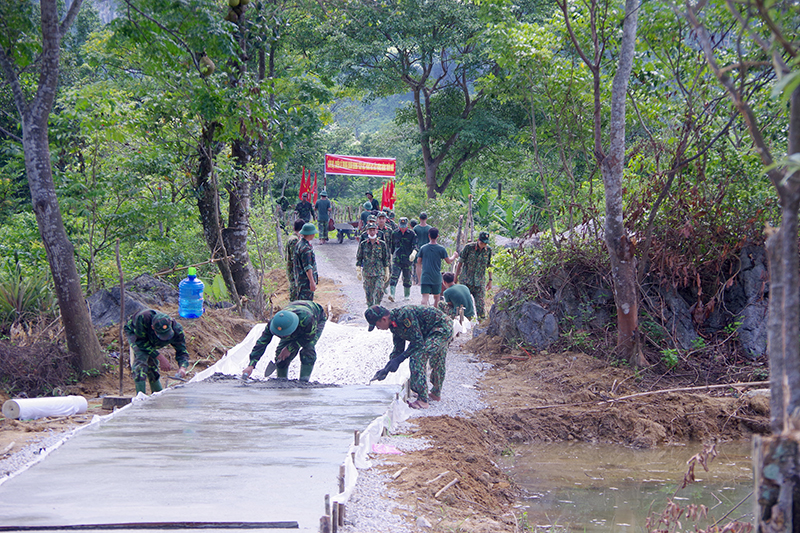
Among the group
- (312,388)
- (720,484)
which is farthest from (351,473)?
(720,484)

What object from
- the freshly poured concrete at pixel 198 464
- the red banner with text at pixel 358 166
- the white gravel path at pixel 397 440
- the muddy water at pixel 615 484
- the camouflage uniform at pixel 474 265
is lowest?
the muddy water at pixel 615 484

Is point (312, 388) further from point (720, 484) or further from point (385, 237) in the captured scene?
point (385, 237)

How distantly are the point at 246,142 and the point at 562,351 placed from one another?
6.42 m

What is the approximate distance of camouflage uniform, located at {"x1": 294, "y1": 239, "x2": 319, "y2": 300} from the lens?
9.64m

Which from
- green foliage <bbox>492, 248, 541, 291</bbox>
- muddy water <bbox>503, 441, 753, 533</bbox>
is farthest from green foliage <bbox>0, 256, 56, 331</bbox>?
green foliage <bbox>492, 248, 541, 291</bbox>

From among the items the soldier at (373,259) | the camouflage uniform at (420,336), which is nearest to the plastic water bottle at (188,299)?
the soldier at (373,259)

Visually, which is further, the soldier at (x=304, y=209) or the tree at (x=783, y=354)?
the soldier at (x=304, y=209)

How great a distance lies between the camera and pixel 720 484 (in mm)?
6332

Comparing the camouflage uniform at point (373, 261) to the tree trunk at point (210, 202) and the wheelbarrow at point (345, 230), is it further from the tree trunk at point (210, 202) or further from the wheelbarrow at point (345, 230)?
the wheelbarrow at point (345, 230)

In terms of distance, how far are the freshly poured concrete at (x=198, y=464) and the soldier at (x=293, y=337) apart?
2.41ft

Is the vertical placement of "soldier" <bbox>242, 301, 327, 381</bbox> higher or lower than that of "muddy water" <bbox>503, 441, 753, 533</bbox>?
higher

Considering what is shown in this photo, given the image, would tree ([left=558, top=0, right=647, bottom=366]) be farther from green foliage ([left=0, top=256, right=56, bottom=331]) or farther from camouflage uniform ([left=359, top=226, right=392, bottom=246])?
green foliage ([left=0, top=256, right=56, bottom=331])

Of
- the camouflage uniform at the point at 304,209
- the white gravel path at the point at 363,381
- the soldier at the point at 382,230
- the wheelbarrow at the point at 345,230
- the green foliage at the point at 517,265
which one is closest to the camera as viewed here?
the white gravel path at the point at 363,381

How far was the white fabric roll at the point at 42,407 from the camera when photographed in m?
6.27
